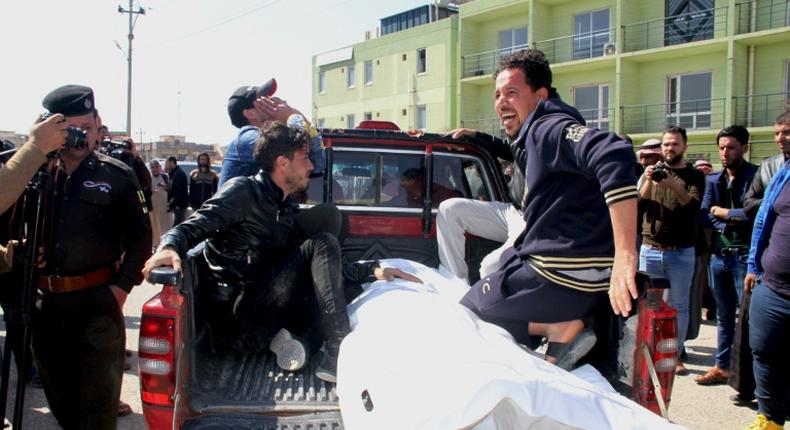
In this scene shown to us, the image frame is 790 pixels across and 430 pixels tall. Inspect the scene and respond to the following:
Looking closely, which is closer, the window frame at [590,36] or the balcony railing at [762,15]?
the balcony railing at [762,15]

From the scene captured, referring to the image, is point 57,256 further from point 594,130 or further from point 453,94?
point 453,94

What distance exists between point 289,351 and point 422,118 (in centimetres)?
2971

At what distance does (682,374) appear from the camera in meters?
5.90

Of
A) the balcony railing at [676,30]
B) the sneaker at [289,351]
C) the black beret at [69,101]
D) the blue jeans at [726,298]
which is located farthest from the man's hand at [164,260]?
the balcony railing at [676,30]

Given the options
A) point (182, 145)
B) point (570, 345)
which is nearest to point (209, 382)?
point (570, 345)

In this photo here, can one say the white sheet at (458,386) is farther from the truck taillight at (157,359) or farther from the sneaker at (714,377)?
the sneaker at (714,377)

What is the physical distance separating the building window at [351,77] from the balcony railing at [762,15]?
19798 millimetres

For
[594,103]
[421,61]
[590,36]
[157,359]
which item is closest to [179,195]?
[157,359]

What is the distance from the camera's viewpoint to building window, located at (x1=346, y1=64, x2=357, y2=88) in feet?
117

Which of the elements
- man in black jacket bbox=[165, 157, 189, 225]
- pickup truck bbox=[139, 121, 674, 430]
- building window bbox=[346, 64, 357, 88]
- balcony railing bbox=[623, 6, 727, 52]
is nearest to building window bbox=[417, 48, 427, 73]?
building window bbox=[346, 64, 357, 88]

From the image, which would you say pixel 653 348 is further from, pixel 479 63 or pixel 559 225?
pixel 479 63

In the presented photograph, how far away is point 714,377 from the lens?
219 inches

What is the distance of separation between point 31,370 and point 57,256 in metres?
2.47

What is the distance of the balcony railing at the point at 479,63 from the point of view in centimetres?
2848
